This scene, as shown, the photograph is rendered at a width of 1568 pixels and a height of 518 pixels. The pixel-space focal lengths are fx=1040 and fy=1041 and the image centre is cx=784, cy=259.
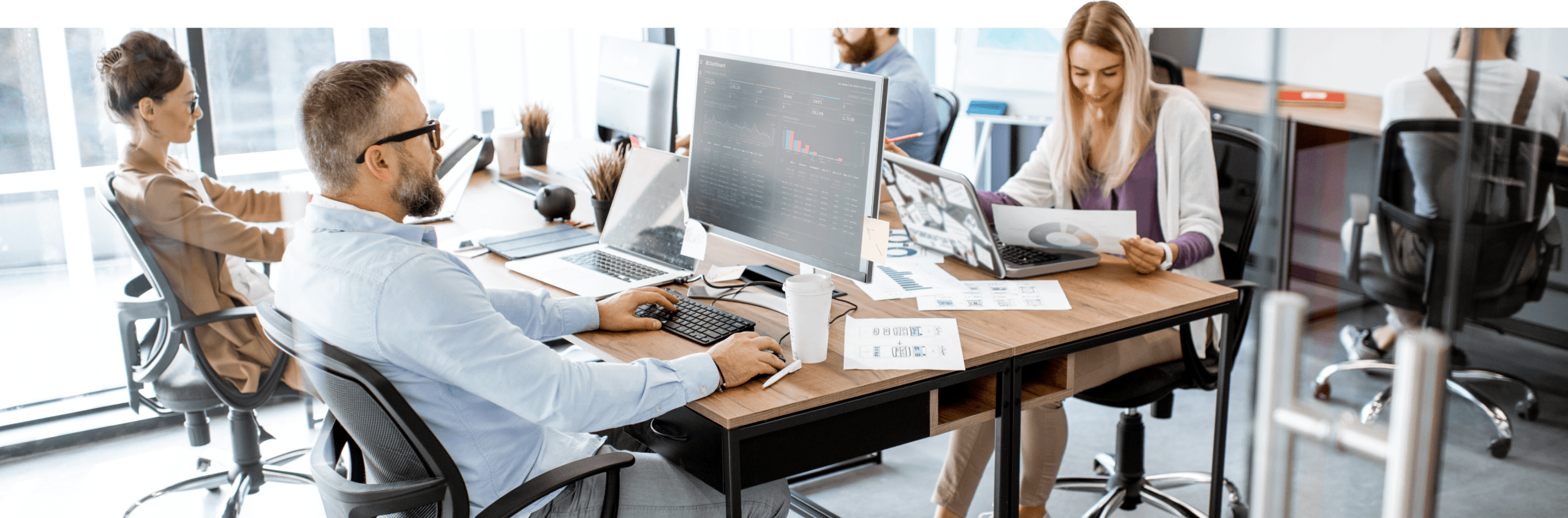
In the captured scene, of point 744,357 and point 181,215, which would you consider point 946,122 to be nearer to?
point 744,357

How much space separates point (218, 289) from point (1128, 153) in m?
2.00

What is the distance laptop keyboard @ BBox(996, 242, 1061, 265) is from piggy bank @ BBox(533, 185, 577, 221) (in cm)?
107

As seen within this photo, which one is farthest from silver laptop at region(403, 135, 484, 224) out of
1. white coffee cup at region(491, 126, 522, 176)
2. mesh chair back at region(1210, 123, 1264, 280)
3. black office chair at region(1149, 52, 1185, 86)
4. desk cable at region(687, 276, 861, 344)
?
black office chair at region(1149, 52, 1185, 86)

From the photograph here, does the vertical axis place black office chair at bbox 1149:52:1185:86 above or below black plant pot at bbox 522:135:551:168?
above

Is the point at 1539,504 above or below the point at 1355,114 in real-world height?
below

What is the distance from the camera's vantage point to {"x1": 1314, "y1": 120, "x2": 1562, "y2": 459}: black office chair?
0.75m

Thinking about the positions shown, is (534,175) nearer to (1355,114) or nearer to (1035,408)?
(1035,408)

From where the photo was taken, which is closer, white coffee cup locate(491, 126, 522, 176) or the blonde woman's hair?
the blonde woman's hair

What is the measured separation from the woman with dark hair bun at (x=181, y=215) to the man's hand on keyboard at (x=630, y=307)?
0.89m

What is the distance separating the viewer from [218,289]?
2275 millimetres

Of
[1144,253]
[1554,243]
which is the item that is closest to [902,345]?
[1144,253]

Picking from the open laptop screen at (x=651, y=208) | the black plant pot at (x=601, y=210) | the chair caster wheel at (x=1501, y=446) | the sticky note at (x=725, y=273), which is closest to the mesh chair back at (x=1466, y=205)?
the chair caster wheel at (x=1501, y=446)
